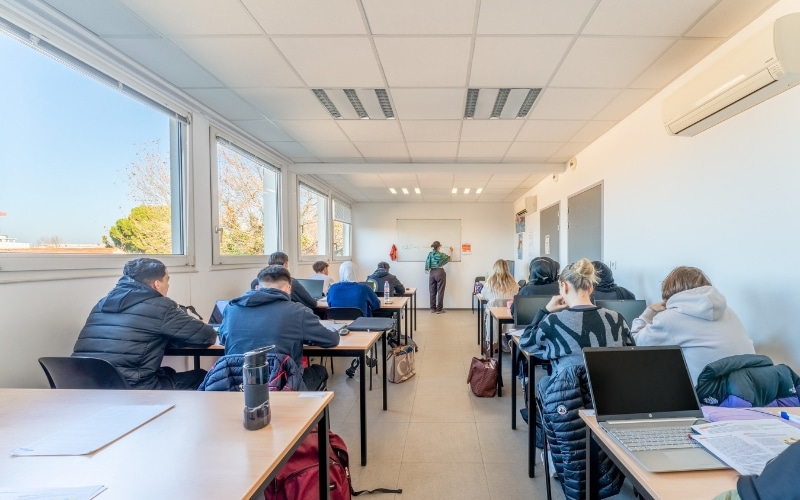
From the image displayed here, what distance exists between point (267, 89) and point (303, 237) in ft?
10.2

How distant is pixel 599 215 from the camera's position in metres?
3.74

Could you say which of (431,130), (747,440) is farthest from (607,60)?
(747,440)

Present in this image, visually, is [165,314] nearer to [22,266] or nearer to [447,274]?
[22,266]

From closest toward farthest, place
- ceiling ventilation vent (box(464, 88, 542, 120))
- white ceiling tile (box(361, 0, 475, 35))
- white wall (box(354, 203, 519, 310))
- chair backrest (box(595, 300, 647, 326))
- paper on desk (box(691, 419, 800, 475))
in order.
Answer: paper on desk (box(691, 419, 800, 475))
white ceiling tile (box(361, 0, 475, 35))
chair backrest (box(595, 300, 647, 326))
ceiling ventilation vent (box(464, 88, 542, 120))
white wall (box(354, 203, 519, 310))

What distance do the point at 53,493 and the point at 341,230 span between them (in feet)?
22.6

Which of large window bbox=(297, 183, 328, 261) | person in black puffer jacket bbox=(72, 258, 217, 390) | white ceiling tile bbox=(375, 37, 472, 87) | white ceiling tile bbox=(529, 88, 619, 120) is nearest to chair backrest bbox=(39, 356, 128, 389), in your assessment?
person in black puffer jacket bbox=(72, 258, 217, 390)

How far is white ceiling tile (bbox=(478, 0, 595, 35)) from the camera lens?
1.70 meters

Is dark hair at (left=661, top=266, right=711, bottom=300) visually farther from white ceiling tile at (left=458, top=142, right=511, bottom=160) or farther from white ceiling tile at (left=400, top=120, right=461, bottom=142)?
white ceiling tile at (left=458, top=142, right=511, bottom=160)

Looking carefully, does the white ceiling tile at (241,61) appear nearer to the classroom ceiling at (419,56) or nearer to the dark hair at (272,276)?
the classroom ceiling at (419,56)

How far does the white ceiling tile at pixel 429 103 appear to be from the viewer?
8.67 feet

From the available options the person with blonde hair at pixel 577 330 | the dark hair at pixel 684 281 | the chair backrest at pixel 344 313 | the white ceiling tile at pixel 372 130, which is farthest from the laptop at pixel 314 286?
the dark hair at pixel 684 281

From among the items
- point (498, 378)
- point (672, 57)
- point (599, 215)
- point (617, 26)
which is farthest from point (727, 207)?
point (498, 378)

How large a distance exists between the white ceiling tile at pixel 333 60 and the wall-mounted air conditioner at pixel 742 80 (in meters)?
1.98

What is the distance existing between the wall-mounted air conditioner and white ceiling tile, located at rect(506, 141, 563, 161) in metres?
1.72
